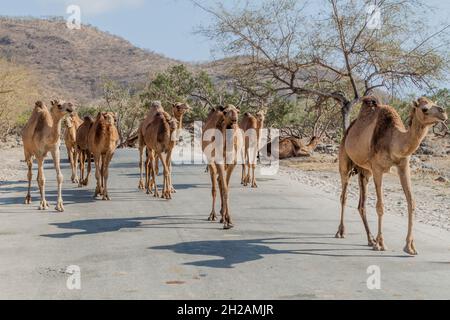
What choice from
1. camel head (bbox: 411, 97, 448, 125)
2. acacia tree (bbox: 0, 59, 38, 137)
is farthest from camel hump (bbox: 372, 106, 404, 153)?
acacia tree (bbox: 0, 59, 38, 137)

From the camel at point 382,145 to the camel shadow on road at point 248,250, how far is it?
17.2 inches

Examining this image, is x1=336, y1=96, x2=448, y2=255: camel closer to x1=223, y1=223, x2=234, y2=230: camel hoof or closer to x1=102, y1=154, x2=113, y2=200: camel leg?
x1=223, y1=223, x2=234, y2=230: camel hoof

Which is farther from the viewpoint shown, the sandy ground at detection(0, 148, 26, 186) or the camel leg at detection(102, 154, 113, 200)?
the sandy ground at detection(0, 148, 26, 186)

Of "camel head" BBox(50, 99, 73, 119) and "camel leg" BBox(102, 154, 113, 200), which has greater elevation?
"camel head" BBox(50, 99, 73, 119)

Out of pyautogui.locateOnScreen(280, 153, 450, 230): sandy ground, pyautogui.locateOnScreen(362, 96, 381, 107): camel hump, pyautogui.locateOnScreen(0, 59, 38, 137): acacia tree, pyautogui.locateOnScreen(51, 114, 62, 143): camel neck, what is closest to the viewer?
pyautogui.locateOnScreen(362, 96, 381, 107): camel hump

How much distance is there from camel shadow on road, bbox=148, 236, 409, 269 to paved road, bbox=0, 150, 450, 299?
0.01 meters

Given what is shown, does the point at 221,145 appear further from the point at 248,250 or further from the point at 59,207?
the point at 59,207

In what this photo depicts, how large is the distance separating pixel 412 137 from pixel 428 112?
1.71 ft

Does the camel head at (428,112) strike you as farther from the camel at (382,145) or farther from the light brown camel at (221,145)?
the light brown camel at (221,145)

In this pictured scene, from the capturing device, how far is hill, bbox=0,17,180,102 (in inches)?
3770

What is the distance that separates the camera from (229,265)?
7.73 m

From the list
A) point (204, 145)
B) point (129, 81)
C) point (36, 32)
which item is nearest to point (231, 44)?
point (204, 145)
